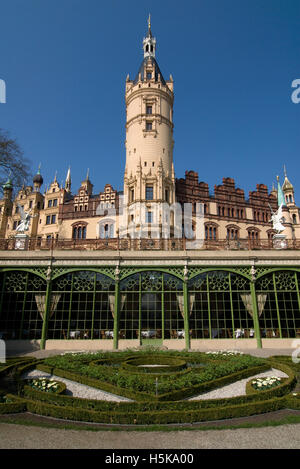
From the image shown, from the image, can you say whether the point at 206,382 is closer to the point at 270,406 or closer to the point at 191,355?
the point at 270,406

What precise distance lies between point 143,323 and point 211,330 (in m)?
4.57

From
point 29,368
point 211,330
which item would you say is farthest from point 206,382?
point 211,330

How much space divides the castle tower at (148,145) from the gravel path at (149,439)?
37342mm

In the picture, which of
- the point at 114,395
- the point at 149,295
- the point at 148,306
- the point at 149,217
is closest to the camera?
the point at 114,395

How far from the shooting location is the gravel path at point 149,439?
21.0 feet

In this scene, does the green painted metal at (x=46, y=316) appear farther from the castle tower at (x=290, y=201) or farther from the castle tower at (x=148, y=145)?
the castle tower at (x=290, y=201)

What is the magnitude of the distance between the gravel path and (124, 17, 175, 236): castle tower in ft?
123

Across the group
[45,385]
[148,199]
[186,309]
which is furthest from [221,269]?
[148,199]

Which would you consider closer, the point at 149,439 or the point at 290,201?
the point at 149,439

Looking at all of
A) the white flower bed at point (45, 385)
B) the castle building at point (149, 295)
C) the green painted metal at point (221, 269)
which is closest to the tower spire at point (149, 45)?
the castle building at point (149, 295)

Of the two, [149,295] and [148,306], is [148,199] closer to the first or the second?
[149,295]

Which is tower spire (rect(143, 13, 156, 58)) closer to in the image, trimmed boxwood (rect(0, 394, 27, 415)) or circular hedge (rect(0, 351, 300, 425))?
circular hedge (rect(0, 351, 300, 425))

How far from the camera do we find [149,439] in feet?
22.3

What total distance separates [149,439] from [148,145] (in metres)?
45.1
